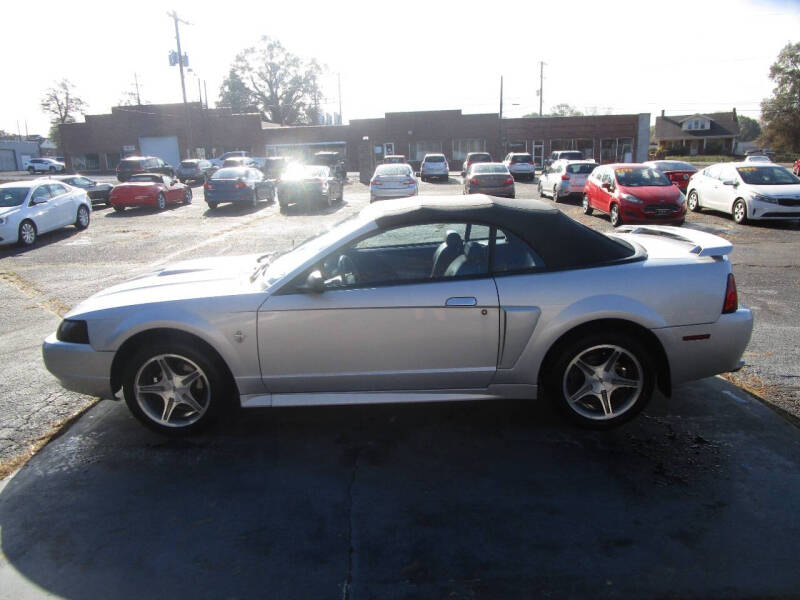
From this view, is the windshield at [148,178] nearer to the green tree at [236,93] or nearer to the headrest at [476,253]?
the headrest at [476,253]

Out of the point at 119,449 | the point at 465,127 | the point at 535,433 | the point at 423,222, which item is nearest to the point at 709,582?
the point at 535,433

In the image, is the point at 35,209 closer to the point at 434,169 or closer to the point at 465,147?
the point at 434,169

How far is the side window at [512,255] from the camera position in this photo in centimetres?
382

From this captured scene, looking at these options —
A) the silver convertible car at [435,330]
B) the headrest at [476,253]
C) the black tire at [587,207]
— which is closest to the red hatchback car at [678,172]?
the black tire at [587,207]

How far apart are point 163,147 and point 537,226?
58.8m

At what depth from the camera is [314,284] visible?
3654 millimetres

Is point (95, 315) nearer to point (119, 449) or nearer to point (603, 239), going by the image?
point (119, 449)

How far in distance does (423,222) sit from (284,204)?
17.6m

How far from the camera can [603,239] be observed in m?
4.04

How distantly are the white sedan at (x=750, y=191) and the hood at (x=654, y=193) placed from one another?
176cm

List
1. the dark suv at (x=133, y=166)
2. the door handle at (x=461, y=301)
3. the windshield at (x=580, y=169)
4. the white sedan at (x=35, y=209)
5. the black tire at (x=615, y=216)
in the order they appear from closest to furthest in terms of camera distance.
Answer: the door handle at (x=461, y=301)
the white sedan at (x=35, y=209)
the black tire at (x=615, y=216)
the windshield at (x=580, y=169)
the dark suv at (x=133, y=166)

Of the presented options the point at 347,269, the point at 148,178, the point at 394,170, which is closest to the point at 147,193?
the point at 148,178

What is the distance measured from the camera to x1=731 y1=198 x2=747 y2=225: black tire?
1427 centimetres

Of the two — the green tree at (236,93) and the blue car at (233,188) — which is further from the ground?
the green tree at (236,93)
